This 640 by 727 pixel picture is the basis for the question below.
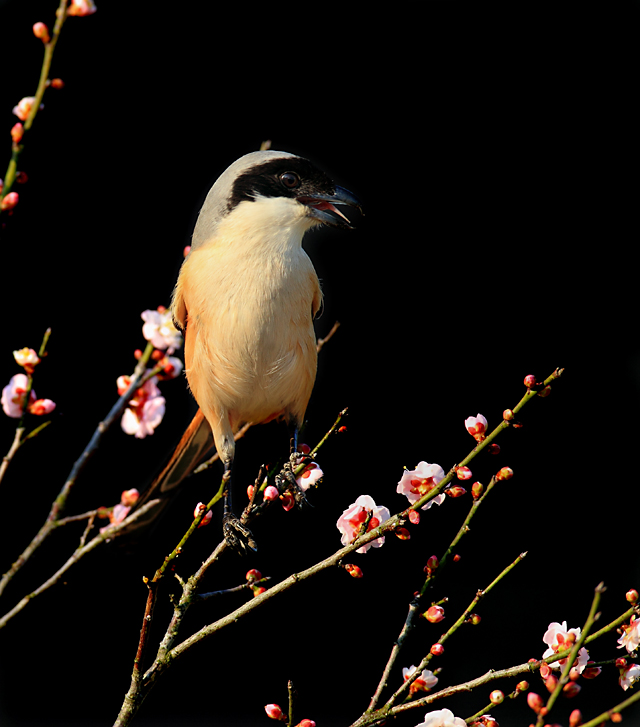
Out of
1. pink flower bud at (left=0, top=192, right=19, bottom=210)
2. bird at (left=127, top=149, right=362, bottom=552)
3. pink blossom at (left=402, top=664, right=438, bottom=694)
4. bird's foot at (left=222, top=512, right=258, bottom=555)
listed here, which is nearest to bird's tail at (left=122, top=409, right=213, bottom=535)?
bird at (left=127, top=149, right=362, bottom=552)

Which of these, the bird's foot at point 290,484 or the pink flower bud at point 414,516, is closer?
the pink flower bud at point 414,516

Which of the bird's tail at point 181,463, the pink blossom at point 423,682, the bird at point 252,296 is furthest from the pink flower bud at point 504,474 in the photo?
the bird's tail at point 181,463

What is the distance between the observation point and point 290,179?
1272 millimetres

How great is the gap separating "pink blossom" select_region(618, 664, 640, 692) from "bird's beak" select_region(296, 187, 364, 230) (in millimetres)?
847

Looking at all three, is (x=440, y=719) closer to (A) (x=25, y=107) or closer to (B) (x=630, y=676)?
(B) (x=630, y=676)

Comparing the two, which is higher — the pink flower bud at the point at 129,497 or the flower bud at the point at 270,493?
the pink flower bud at the point at 129,497

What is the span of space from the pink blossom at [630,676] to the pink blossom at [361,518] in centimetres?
38

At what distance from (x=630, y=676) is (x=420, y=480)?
393 millimetres

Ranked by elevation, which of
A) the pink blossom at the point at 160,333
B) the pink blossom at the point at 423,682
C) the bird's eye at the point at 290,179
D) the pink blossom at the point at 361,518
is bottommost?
the pink blossom at the point at 423,682

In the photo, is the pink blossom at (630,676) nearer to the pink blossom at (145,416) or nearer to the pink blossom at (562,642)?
the pink blossom at (562,642)

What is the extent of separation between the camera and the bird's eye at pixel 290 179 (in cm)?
127

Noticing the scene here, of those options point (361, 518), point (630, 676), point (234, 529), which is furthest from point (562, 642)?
point (234, 529)

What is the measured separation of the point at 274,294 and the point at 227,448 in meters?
0.33

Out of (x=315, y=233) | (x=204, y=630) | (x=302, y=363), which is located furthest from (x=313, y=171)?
(x=204, y=630)
